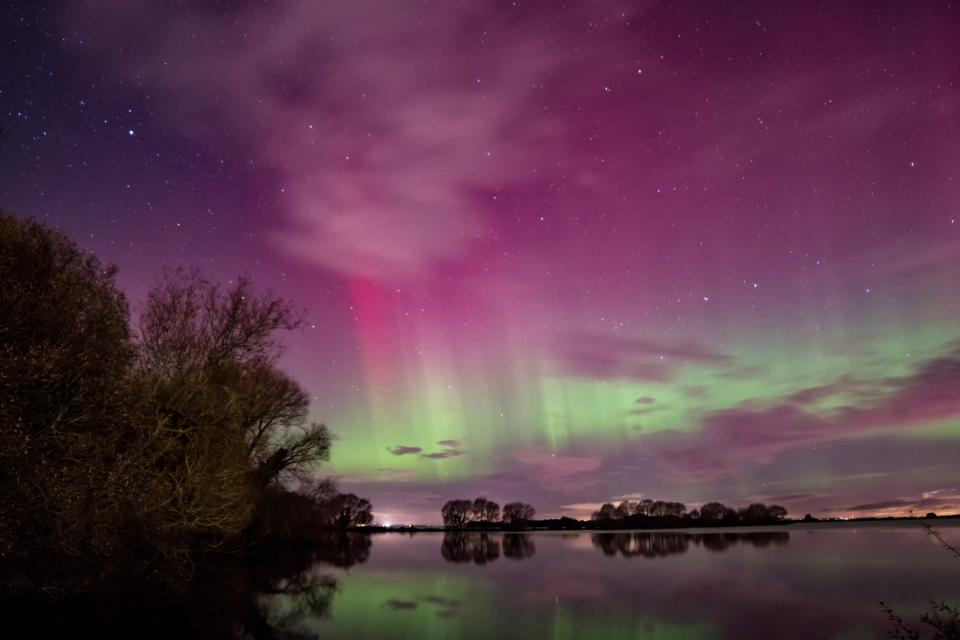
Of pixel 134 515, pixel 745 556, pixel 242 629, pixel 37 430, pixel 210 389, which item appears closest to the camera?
pixel 37 430

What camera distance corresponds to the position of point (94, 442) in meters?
17.7

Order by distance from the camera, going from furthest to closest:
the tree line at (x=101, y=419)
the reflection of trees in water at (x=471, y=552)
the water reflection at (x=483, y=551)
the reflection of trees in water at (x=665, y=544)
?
1. the reflection of trees in water at (x=665, y=544)
2. the water reflection at (x=483, y=551)
3. the reflection of trees in water at (x=471, y=552)
4. the tree line at (x=101, y=419)

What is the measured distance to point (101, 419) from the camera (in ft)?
60.6

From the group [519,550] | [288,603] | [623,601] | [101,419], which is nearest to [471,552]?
[519,550]

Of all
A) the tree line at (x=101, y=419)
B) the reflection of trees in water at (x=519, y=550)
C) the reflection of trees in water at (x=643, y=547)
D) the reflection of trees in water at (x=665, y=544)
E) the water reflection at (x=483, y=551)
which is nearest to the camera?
the tree line at (x=101, y=419)

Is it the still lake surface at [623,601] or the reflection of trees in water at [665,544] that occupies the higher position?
the still lake surface at [623,601]

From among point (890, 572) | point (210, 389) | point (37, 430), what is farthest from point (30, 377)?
point (890, 572)

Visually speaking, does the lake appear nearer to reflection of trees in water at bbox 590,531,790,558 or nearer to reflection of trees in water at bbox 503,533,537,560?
reflection of trees in water at bbox 503,533,537,560

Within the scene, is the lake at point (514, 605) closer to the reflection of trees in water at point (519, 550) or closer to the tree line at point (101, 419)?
the tree line at point (101, 419)

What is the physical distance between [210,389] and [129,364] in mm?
6740

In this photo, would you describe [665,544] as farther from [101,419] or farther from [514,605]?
[101,419]

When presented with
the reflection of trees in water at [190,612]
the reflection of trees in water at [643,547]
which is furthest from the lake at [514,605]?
the reflection of trees in water at [643,547]

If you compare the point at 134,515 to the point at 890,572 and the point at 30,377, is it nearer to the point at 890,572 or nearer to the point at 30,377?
the point at 30,377

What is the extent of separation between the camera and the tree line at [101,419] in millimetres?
15945
